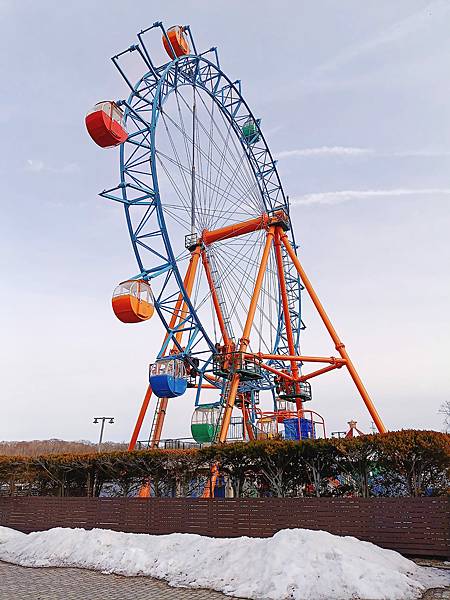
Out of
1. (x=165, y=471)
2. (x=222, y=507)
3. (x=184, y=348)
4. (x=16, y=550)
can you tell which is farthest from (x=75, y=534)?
(x=184, y=348)

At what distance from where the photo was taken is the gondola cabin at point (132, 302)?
18.1 meters

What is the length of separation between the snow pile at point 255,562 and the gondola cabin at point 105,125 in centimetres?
1298

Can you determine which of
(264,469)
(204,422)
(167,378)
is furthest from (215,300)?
(264,469)

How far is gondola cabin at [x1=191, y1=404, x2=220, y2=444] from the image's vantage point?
2242 cm

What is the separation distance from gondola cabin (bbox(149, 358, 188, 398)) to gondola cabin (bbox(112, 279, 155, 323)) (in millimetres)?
3006

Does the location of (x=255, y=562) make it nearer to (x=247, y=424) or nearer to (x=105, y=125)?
(x=105, y=125)

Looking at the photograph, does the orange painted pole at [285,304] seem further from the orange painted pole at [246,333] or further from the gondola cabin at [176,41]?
the gondola cabin at [176,41]

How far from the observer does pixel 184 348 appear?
2308 centimetres

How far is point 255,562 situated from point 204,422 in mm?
13942

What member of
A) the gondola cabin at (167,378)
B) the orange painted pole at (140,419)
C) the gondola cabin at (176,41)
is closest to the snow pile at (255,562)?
the gondola cabin at (167,378)

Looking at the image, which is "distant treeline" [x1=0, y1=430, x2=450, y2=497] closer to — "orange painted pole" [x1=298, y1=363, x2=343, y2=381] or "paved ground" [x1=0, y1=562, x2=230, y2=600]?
"paved ground" [x1=0, y1=562, x2=230, y2=600]

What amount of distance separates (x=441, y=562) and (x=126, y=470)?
7.65 m

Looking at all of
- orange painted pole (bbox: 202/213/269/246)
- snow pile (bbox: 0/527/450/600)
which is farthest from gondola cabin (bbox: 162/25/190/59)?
snow pile (bbox: 0/527/450/600)

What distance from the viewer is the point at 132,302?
18.1 metres
